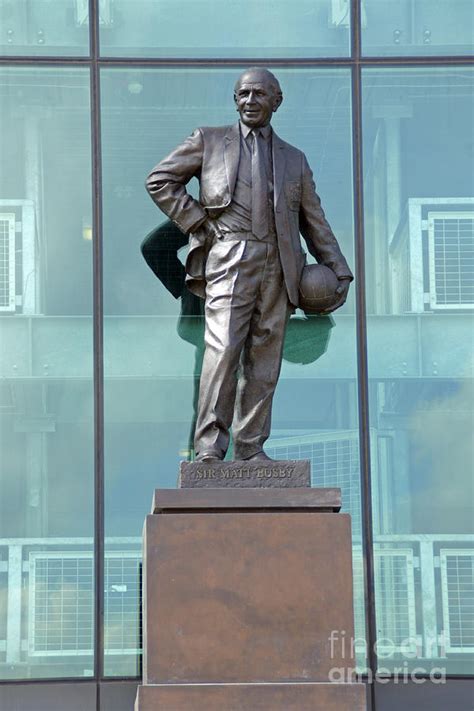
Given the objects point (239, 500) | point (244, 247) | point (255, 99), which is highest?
point (255, 99)

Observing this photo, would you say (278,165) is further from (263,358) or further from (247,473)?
(247,473)

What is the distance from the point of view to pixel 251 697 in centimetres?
1121

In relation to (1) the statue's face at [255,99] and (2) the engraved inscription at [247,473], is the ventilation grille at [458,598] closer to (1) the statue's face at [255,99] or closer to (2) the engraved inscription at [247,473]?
(2) the engraved inscription at [247,473]

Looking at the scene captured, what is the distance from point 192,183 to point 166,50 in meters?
1.15

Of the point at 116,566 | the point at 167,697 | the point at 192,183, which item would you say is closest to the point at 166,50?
the point at 192,183

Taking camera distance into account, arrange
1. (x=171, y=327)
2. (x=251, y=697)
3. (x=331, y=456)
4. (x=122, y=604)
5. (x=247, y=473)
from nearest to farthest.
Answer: (x=251, y=697) < (x=247, y=473) < (x=122, y=604) < (x=331, y=456) < (x=171, y=327)

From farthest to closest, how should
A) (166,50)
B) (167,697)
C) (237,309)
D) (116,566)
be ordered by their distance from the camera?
(166,50)
(116,566)
(237,309)
(167,697)

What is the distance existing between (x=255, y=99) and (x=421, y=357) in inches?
102

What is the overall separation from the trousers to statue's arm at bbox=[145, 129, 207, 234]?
26cm

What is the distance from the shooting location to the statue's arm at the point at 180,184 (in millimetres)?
12445

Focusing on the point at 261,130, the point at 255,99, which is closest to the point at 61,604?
the point at 261,130

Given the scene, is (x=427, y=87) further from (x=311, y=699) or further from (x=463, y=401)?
(x=311, y=699)

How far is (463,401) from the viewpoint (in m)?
13.7

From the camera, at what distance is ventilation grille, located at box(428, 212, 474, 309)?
13898 mm
